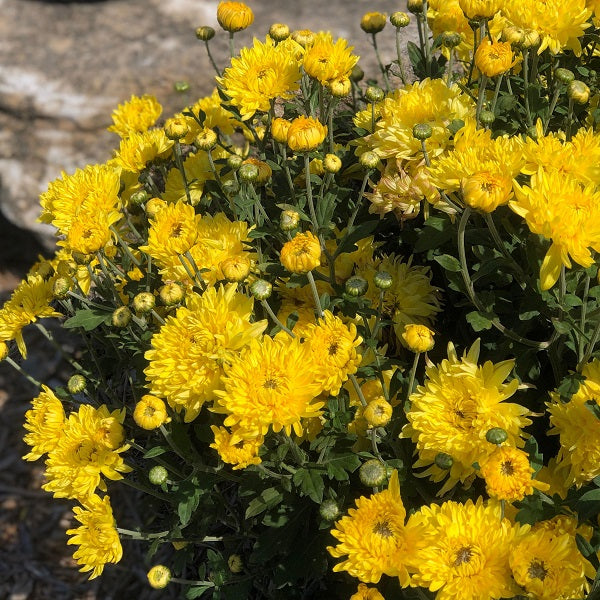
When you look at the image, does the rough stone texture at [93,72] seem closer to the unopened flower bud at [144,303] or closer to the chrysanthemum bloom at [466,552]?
the unopened flower bud at [144,303]

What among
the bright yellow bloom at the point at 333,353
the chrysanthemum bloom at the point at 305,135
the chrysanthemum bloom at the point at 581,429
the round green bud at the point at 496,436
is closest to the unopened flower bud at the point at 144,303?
the bright yellow bloom at the point at 333,353

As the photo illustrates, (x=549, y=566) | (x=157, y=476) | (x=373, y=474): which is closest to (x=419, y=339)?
(x=373, y=474)

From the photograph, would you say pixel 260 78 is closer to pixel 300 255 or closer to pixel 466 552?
pixel 300 255

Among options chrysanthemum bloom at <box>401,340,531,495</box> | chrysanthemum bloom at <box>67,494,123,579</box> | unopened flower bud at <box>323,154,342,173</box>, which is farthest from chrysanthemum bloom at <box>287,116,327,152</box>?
chrysanthemum bloom at <box>67,494,123,579</box>

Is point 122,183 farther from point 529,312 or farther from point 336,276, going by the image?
point 529,312

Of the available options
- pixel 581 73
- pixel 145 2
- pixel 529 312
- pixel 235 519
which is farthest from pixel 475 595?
pixel 145 2

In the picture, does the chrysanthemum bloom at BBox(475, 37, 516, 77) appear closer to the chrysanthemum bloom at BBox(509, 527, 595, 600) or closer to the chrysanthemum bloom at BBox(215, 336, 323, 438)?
the chrysanthemum bloom at BBox(215, 336, 323, 438)
